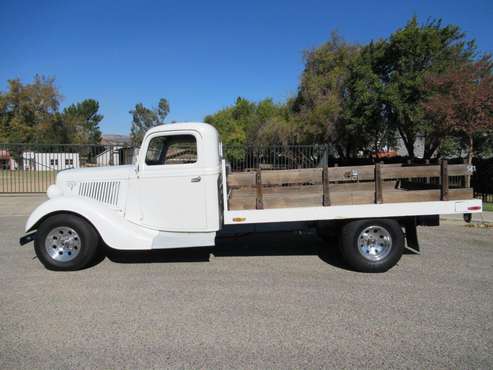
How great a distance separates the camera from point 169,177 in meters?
5.18

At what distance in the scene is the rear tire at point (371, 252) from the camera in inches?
199

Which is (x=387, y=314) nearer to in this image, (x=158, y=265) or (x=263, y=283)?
(x=263, y=283)

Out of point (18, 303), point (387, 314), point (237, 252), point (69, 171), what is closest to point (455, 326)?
point (387, 314)

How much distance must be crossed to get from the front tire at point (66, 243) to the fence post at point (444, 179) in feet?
15.7

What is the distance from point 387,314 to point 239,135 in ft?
129

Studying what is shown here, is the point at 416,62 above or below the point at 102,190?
above

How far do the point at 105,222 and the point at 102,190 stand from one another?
62cm

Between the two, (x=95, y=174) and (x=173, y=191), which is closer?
(x=173, y=191)

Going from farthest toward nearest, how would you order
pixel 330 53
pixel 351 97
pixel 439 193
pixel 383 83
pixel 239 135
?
pixel 239 135, pixel 330 53, pixel 351 97, pixel 383 83, pixel 439 193

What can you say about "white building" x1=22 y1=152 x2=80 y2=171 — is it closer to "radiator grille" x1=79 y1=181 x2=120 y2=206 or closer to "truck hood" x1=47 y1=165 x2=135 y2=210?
"truck hood" x1=47 y1=165 x2=135 y2=210

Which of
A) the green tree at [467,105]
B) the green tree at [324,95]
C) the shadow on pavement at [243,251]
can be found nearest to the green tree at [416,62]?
the green tree at [324,95]

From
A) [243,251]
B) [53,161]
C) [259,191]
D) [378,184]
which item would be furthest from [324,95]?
[259,191]

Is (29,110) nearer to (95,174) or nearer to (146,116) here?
(146,116)

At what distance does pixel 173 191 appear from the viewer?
519cm
